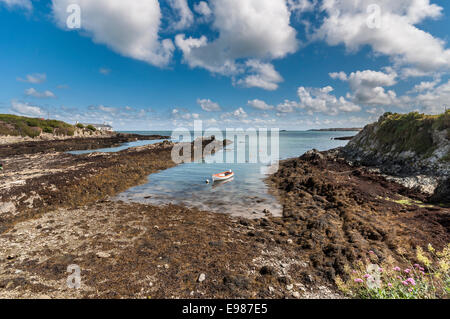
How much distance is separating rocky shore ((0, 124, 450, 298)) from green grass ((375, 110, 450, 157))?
12.3 m

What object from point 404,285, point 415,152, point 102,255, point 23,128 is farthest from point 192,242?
point 23,128

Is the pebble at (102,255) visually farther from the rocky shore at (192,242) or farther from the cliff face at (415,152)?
the cliff face at (415,152)

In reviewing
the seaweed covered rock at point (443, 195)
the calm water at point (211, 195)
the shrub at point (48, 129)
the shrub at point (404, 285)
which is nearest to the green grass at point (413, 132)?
the seaweed covered rock at point (443, 195)

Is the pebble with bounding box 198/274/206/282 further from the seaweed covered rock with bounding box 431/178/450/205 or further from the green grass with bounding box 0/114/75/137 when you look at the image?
the green grass with bounding box 0/114/75/137

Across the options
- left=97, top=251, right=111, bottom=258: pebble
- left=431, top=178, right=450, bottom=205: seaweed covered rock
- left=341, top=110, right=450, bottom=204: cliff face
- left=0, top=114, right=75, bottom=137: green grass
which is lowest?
left=97, top=251, right=111, bottom=258: pebble

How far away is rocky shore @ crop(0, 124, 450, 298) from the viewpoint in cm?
682

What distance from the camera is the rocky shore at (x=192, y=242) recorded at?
6820mm

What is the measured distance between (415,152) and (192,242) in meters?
32.4

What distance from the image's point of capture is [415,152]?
2508 centimetres

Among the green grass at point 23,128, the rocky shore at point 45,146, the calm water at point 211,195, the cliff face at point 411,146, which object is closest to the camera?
A: the calm water at point 211,195

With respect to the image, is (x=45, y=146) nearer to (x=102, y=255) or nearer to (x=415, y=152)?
(x=102, y=255)

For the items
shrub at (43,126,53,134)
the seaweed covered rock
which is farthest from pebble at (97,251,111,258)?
shrub at (43,126,53,134)

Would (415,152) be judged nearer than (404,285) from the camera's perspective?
No

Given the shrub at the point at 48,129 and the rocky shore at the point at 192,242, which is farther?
the shrub at the point at 48,129
